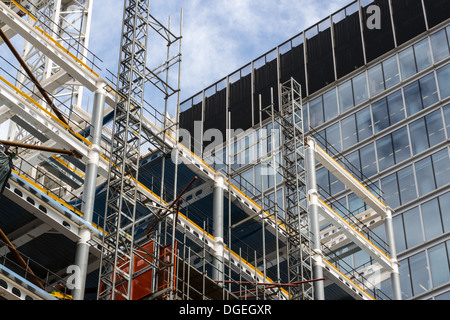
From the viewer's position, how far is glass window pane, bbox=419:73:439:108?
6219 cm

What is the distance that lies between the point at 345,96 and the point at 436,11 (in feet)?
30.4

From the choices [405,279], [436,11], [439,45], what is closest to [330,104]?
[439,45]

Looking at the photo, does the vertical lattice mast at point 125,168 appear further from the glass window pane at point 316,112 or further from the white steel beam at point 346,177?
the glass window pane at point 316,112

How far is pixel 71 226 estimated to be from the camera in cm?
3331

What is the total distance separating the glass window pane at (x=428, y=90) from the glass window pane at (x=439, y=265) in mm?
11084

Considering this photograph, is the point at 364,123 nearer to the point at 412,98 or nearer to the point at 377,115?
the point at 377,115

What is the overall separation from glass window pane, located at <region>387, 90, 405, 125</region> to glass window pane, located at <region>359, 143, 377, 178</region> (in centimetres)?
255

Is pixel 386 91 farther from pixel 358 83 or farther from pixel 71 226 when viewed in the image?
pixel 71 226

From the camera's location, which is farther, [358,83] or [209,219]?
[358,83]

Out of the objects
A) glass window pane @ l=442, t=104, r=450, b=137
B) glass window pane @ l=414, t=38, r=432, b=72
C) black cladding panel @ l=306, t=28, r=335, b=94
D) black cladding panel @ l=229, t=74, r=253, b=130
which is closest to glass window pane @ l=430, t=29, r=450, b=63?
glass window pane @ l=414, t=38, r=432, b=72

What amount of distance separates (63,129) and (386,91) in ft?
116

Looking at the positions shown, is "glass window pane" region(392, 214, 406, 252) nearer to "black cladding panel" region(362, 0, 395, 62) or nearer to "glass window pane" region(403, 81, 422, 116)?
"glass window pane" region(403, 81, 422, 116)
